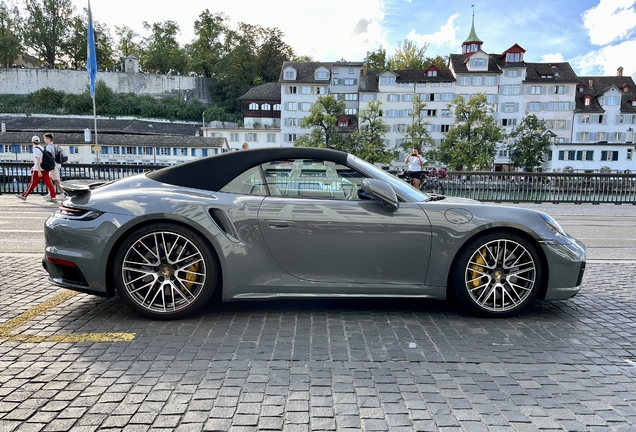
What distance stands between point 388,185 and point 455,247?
2.45 ft

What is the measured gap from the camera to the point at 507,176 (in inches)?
636

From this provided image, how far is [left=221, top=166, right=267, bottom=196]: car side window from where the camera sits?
3.87m

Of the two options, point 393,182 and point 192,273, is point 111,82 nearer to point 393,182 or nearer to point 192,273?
point 192,273

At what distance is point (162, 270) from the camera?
3.73m

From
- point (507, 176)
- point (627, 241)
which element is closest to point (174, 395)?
point (627, 241)

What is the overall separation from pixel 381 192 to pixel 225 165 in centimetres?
134

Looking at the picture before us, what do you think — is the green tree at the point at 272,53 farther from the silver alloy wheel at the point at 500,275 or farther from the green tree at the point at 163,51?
the silver alloy wheel at the point at 500,275

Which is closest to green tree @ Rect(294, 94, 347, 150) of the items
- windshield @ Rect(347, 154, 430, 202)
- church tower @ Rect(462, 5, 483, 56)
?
church tower @ Rect(462, 5, 483, 56)

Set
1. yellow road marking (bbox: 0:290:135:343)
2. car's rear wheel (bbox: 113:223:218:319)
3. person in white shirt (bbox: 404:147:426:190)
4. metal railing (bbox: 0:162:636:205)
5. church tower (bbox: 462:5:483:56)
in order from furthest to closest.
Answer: church tower (bbox: 462:5:483:56) < metal railing (bbox: 0:162:636:205) < person in white shirt (bbox: 404:147:426:190) < car's rear wheel (bbox: 113:223:218:319) < yellow road marking (bbox: 0:290:135:343)

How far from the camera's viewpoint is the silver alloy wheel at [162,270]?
3.72m

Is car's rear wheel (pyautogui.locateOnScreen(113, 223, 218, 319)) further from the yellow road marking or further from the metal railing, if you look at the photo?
the metal railing

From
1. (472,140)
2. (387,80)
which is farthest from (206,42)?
(472,140)

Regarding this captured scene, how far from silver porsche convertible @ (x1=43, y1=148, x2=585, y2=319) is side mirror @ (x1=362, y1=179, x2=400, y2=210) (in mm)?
10

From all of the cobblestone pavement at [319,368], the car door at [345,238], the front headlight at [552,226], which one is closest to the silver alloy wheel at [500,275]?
the cobblestone pavement at [319,368]
